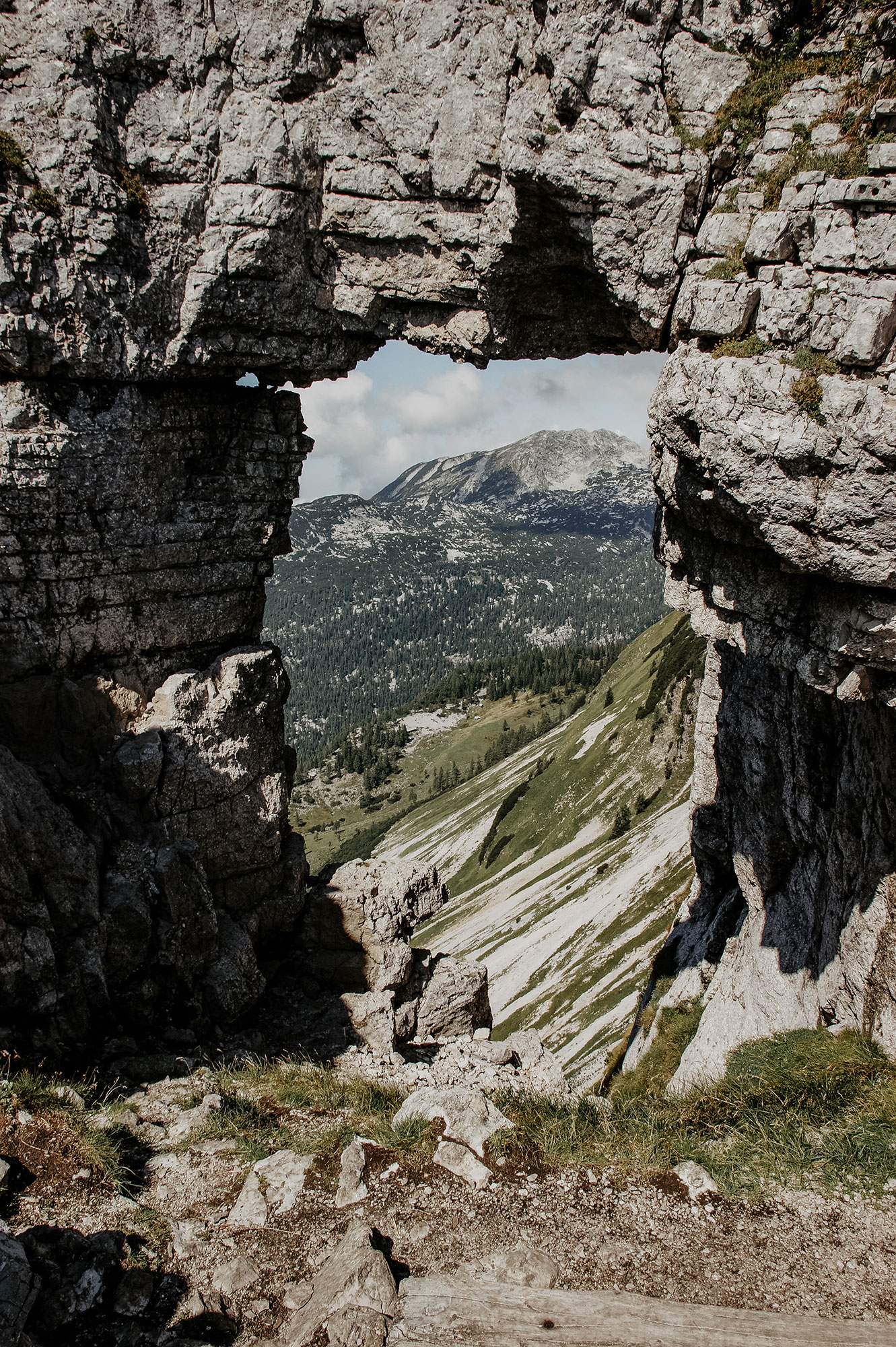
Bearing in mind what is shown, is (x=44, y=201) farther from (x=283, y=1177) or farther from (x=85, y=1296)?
(x=85, y=1296)

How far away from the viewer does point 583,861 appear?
116m

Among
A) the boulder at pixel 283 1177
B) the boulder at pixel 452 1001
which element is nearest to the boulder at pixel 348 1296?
the boulder at pixel 283 1177

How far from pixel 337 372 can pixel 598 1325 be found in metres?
Result: 28.9

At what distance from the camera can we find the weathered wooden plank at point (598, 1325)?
36.9ft

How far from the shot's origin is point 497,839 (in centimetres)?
15300

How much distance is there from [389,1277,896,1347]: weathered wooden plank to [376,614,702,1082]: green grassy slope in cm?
3906

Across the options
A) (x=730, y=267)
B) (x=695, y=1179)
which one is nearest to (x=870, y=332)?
(x=730, y=267)

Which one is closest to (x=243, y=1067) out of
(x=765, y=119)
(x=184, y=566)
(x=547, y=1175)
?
(x=547, y=1175)

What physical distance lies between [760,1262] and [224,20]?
117 ft

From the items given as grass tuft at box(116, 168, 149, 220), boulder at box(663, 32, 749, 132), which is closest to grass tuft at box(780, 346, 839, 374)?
boulder at box(663, 32, 749, 132)

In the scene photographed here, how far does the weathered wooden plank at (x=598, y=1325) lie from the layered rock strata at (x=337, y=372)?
10508 mm

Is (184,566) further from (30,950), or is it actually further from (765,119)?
(765,119)

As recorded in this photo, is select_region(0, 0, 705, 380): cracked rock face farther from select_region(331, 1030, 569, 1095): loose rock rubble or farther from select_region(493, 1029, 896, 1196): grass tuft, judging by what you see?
select_region(331, 1030, 569, 1095): loose rock rubble

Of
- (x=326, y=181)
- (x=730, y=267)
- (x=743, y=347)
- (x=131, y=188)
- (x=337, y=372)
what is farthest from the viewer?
(x=337, y=372)
